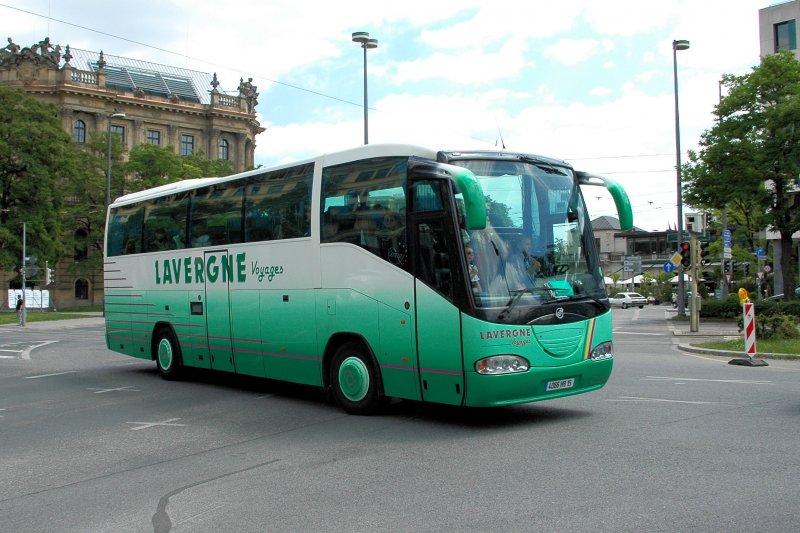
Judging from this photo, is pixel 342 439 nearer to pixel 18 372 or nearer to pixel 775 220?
pixel 18 372

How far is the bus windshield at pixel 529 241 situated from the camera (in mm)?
8648

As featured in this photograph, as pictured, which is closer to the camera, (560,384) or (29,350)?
(560,384)

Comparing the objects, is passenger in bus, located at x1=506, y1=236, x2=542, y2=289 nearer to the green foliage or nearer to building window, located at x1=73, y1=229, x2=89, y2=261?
the green foliage

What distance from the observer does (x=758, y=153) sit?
3403 centimetres

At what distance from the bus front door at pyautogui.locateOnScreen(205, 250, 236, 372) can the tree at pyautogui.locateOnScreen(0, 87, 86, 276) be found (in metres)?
50.3

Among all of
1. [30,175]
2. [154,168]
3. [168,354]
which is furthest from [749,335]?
[154,168]

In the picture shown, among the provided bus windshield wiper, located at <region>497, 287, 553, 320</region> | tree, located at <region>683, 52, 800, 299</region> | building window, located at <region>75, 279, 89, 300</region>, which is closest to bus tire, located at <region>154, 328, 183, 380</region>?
bus windshield wiper, located at <region>497, 287, 553, 320</region>

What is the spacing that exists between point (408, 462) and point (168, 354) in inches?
347

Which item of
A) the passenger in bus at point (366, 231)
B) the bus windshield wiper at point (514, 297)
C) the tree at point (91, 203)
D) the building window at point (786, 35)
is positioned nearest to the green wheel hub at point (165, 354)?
the passenger in bus at point (366, 231)

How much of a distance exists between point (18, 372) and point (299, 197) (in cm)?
1014

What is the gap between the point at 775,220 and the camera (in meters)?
35.4

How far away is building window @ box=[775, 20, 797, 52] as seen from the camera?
5259cm

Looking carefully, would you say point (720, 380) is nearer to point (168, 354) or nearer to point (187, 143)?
point (168, 354)

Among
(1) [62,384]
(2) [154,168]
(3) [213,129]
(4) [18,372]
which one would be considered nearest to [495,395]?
(1) [62,384]
